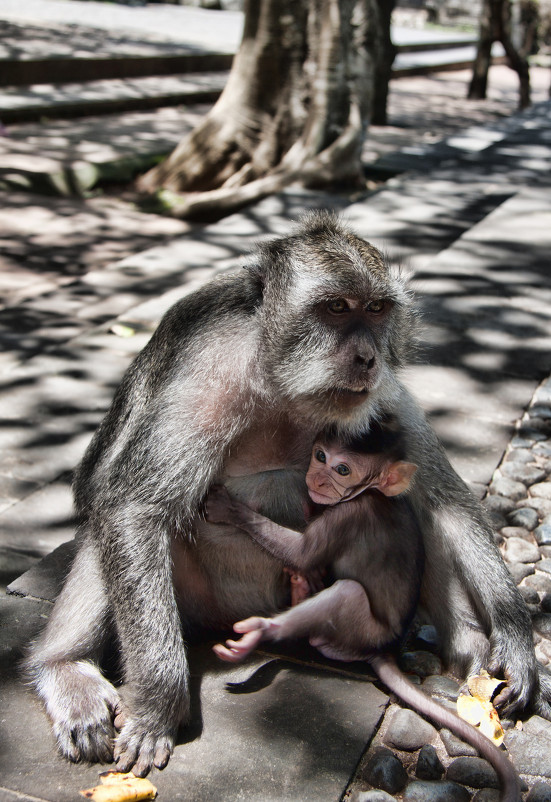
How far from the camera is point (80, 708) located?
263cm

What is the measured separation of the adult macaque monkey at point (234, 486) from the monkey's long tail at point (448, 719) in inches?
12.4

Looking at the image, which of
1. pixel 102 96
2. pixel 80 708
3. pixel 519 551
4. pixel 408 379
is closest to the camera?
pixel 80 708

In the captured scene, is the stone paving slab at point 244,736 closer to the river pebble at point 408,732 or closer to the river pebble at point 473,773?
the river pebble at point 408,732

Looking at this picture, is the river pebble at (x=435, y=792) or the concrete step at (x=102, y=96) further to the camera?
the concrete step at (x=102, y=96)

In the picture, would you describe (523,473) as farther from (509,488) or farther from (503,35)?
(503,35)

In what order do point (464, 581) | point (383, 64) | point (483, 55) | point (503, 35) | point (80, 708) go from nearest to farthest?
point (80, 708) → point (464, 581) → point (383, 64) → point (503, 35) → point (483, 55)

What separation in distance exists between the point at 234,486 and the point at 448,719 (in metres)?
0.99

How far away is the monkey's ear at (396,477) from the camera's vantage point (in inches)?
115

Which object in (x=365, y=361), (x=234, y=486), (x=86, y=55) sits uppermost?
(x=86, y=55)

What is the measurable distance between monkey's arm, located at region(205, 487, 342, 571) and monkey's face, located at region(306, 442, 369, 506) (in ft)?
0.18

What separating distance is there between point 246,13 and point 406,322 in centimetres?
814

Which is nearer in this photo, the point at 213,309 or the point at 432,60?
the point at 213,309

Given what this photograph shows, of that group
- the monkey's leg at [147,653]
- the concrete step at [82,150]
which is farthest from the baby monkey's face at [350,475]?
the concrete step at [82,150]

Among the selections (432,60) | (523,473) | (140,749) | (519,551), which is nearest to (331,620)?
(140,749)
